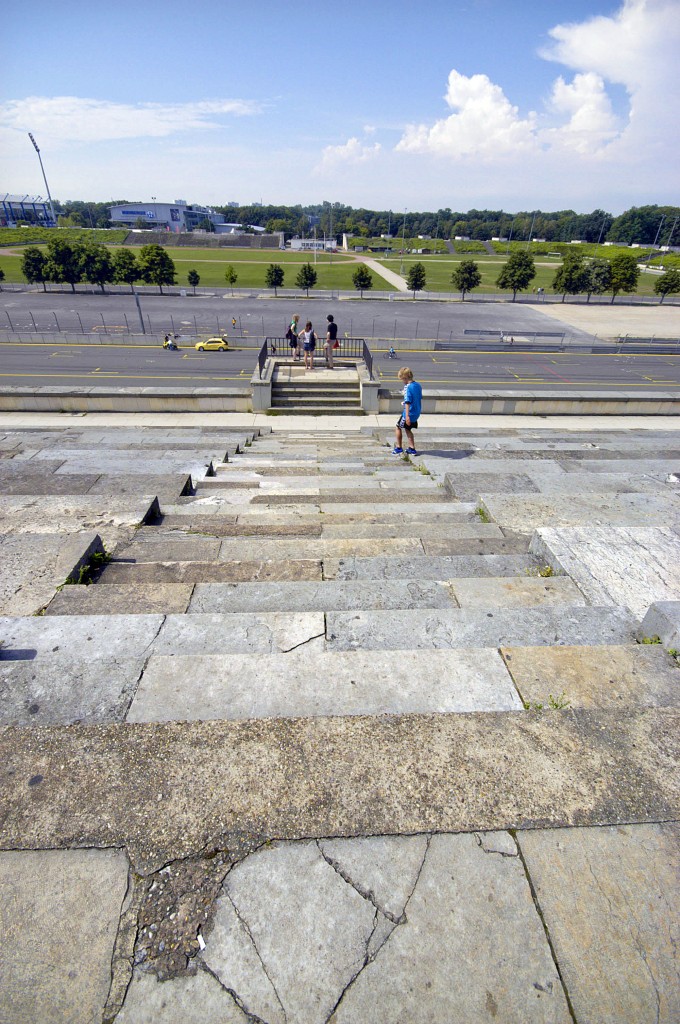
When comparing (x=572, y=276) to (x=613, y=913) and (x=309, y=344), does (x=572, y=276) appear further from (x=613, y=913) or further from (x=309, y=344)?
(x=613, y=913)

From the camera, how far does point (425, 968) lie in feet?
5.91

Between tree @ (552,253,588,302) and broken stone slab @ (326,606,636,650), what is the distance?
65.7 m

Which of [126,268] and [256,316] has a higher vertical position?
[126,268]

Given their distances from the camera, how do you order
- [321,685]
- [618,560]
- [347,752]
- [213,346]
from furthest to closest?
1. [213,346]
2. [618,560]
3. [321,685]
4. [347,752]

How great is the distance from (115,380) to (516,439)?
77.5ft

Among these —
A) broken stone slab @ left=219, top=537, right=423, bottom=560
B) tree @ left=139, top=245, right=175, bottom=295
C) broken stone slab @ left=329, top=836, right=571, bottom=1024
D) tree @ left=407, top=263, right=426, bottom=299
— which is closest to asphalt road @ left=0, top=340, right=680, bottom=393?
broken stone slab @ left=219, top=537, right=423, bottom=560

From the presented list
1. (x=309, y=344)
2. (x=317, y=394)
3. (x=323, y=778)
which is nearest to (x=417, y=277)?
(x=309, y=344)

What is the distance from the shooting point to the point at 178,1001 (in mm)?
1701

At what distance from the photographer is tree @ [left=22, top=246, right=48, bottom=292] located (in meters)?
54.1

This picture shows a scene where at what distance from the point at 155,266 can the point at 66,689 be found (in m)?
61.6


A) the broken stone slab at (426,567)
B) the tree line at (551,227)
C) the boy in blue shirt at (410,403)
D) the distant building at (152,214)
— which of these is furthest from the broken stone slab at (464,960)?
the distant building at (152,214)

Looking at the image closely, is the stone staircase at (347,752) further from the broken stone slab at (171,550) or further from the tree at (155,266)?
the tree at (155,266)

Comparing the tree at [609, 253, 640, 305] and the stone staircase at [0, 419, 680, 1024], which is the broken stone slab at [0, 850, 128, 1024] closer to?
the stone staircase at [0, 419, 680, 1024]

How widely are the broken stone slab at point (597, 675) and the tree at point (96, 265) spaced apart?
63.2m
